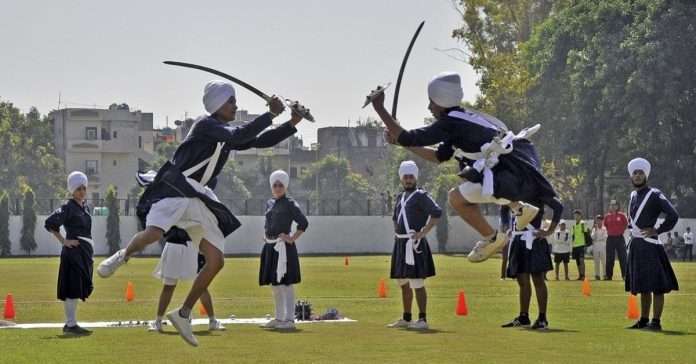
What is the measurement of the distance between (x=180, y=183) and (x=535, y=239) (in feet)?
27.4

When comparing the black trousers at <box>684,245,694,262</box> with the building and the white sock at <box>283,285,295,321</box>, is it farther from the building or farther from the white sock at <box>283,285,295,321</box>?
the building

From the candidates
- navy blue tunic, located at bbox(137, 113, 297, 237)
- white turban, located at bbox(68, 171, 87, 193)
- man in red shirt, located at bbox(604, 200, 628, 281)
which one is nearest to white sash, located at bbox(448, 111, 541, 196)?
navy blue tunic, located at bbox(137, 113, 297, 237)

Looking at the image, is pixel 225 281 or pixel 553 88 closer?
pixel 225 281

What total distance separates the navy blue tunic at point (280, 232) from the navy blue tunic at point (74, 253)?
9.41 ft

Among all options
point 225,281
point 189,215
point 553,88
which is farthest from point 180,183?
point 553,88

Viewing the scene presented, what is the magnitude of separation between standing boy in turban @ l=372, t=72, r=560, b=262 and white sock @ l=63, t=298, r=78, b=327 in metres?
7.96

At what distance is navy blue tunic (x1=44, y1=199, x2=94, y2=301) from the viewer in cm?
2206

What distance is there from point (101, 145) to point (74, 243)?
132m

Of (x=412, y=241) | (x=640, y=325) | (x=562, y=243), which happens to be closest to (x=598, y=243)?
(x=562, y=243)

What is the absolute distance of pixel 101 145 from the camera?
152 metres

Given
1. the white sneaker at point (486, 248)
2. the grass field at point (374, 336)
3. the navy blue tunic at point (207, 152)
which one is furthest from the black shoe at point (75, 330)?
the white sneaker at point (486, 248)

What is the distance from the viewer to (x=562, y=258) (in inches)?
1687

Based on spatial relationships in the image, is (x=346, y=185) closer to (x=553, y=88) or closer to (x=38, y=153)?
(x=38, y=153)

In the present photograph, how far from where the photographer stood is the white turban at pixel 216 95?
16391mm
